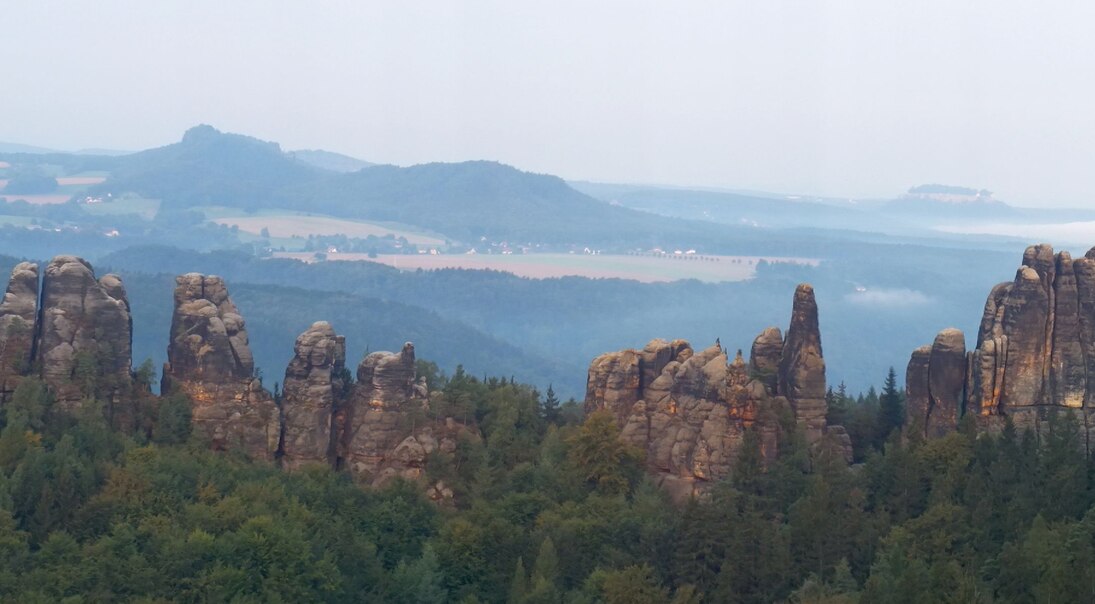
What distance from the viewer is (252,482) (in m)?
54.4

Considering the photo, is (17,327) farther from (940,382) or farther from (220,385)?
(940,382)

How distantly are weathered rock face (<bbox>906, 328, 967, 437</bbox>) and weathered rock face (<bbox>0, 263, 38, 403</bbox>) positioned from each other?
29.7 m

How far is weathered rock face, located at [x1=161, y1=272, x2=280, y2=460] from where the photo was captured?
190 feet

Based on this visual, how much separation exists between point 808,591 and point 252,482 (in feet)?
60.0

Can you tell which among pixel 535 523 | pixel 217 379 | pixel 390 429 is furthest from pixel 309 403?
pixel 535 523

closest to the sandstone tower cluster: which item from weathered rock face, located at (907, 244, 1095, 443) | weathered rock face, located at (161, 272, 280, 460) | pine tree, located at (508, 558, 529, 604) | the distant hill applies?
weathered rock face, located at (161, 272, 280, 460)

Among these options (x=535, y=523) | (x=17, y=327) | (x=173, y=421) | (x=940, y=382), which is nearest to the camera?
(x=535, y=523)

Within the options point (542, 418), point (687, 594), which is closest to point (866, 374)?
point (542, 418)

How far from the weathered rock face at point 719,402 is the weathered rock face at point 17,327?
19890 mm

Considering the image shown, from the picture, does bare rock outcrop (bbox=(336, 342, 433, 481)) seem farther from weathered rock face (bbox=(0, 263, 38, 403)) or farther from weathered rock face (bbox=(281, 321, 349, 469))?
weathered rock face (bbox=(0, 263, 38, 403))

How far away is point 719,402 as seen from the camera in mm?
56938

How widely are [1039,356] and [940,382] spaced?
3.33 metres

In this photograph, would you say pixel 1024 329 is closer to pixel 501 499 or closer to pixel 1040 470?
pixel 1040 470

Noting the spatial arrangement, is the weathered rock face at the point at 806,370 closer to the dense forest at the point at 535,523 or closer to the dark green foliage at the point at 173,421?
the dense forest at the point at 535,523
